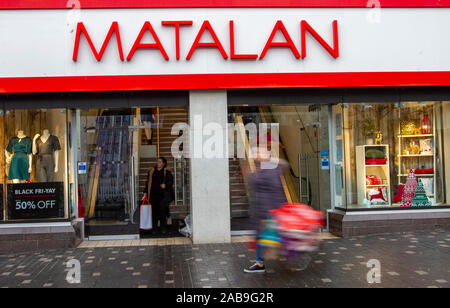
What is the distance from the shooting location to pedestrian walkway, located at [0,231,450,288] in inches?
239

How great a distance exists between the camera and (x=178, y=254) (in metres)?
7.98

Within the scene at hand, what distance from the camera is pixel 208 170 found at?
8984 mm

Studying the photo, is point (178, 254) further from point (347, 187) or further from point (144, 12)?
point (144, 12)

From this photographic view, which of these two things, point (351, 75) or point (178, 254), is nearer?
point (178, 254)

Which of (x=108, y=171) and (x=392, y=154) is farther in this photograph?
(x=108, y=171)

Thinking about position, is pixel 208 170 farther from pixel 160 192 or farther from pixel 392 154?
pixel 392 154

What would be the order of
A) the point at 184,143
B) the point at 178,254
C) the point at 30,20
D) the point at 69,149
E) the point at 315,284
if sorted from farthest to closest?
the point at 184,143 < the point at 69,149 < the point at 30,20 < the point at 178,254 < the point at 315,284

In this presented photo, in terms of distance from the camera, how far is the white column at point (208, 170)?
8.95 metres

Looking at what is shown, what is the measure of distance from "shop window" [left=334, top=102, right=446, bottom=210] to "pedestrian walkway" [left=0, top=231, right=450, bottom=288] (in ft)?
3.39

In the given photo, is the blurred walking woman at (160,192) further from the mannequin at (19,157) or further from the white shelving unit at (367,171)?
the white shelving unit at (367,171)

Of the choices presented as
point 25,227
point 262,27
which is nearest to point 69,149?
point 25,227

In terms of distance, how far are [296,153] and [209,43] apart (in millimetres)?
3475

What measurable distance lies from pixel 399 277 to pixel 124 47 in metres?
6.49

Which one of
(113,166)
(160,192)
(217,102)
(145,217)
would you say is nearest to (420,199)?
(217,102)
